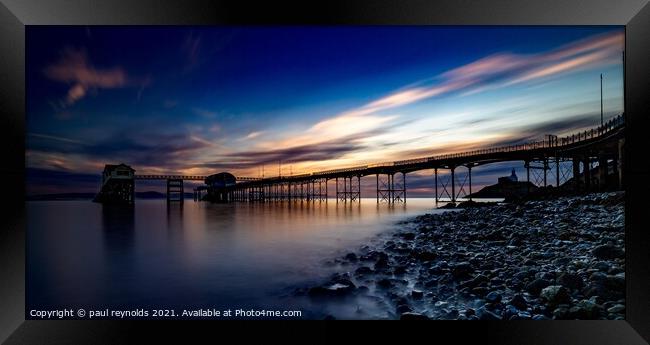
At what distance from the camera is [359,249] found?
6234mm

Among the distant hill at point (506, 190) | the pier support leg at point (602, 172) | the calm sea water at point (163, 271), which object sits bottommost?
the calm sea water at point (163, 271)

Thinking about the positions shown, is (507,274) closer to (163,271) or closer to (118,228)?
(163,271)

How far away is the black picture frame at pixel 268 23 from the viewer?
412cm

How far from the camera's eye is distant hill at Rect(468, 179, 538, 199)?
22.7ft

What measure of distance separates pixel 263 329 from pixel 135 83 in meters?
4.17

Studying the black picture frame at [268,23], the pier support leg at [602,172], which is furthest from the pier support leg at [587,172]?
the black picture frame at [268,23]

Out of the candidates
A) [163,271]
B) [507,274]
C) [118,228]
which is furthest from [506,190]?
[118,228]

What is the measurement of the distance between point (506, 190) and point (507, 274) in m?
3.69

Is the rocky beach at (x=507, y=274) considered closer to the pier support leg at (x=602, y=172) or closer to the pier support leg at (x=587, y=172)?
the pier support leg at (x=602, y=172)

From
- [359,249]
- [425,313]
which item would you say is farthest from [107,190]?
[425,313]

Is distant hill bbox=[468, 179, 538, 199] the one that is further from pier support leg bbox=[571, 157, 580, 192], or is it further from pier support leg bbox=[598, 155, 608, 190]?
pier support leg bbox=[598, 155, 608, 190]

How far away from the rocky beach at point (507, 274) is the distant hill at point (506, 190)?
3.98 ft

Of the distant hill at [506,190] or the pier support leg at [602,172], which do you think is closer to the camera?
the pier support leg at [602,172]

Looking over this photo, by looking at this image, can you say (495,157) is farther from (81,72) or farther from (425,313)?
(81,72)
